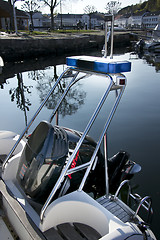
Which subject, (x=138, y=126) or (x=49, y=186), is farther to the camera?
(x=138, y=126)

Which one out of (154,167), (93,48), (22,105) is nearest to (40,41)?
(93,48)

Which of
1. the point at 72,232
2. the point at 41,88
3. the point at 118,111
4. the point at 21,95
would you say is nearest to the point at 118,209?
the point at 72,232

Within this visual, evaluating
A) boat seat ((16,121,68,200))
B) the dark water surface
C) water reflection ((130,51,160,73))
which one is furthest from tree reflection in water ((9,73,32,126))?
water reflection ((130,51,160,73))

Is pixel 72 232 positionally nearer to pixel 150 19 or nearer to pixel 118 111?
pixel 118 111

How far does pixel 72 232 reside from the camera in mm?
2014

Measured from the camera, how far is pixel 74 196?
1942mm

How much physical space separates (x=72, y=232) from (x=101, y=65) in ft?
4.88

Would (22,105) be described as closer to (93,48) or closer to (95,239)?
(95,239)

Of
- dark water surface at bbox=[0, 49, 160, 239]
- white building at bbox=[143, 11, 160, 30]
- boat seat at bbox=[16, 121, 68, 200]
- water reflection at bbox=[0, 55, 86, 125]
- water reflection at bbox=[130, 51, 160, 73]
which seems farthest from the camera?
white building at bbox=[143, 11, 160, 30]

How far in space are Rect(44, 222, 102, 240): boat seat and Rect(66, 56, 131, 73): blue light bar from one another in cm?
141

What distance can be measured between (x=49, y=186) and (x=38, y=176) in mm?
147

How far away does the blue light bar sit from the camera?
190 centimetres

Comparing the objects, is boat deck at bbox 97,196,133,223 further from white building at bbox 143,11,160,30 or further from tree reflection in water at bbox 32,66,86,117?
white building at bbox 143,11,160,30

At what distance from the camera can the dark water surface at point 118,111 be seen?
4.25 metres
